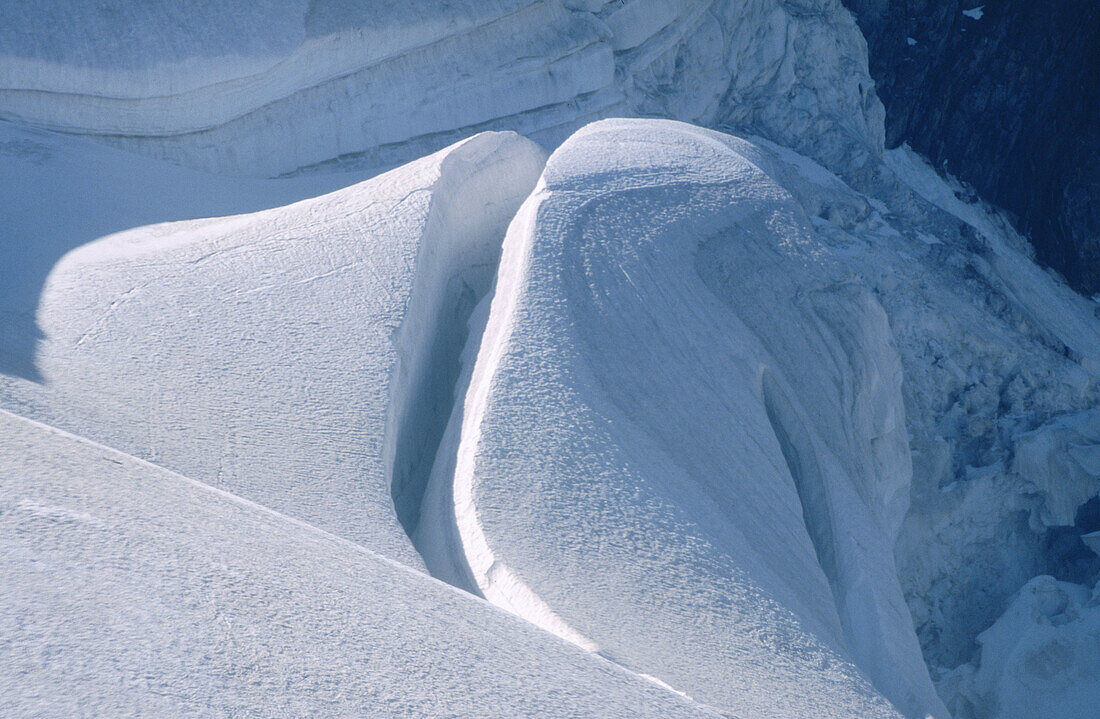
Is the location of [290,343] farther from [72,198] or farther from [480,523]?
[72,198]

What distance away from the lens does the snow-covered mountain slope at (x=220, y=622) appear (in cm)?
130

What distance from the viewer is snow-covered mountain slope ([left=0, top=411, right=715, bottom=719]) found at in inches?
51.2

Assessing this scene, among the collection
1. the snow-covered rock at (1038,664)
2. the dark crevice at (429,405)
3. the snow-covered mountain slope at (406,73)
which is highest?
the snow-covered mountain slope at (406,73)

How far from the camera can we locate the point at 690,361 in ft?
8.93

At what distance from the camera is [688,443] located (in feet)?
8.23

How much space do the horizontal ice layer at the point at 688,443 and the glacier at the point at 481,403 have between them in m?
0.01

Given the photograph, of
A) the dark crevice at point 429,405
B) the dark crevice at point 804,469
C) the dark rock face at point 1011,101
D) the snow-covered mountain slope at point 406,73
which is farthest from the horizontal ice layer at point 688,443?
the dark rock face at point 1011,101

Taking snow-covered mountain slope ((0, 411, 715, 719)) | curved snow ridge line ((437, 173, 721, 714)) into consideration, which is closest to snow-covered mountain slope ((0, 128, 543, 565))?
curved snow ridge line ((437, 173, 721, 714))

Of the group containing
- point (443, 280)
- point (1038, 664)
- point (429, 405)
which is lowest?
point (1038, 664)

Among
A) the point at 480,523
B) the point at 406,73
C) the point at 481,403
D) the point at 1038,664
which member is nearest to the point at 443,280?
the point at 481,403

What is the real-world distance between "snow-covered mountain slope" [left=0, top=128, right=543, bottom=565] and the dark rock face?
3.74m

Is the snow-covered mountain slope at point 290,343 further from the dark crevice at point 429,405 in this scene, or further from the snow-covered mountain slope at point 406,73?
the snow-covered mountain slope at point 406,73

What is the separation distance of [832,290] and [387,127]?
2194 mm

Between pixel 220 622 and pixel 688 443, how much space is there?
4.53 ft
